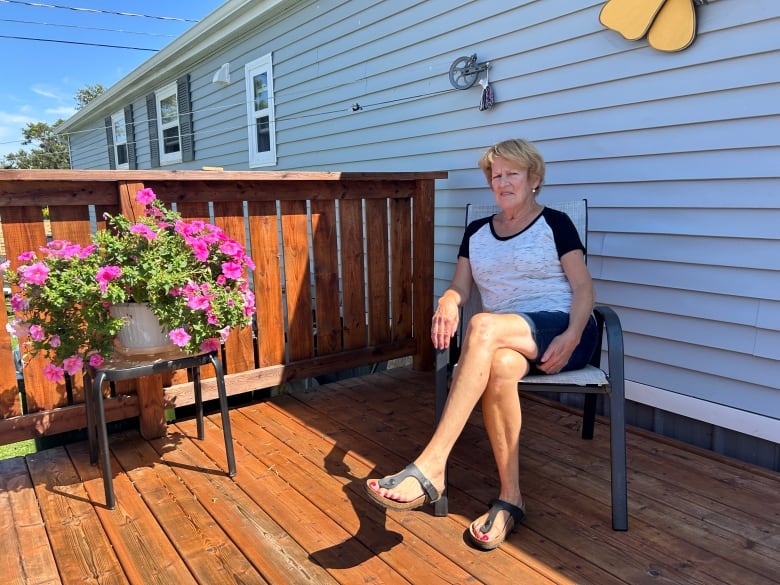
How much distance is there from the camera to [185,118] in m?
7.36

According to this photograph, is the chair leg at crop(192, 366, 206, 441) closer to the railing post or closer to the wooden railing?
the wooden railing

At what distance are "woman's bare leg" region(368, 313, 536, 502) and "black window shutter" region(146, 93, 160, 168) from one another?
25.8 feet

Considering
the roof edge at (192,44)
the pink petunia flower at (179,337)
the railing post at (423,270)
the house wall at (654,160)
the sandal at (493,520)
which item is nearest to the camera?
the sandal at (493,520)

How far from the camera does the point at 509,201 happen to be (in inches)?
79.3

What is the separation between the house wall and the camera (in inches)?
80.2

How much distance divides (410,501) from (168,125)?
7.76 metres

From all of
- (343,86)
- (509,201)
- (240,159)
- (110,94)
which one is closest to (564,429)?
(509,201)

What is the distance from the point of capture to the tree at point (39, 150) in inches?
1534

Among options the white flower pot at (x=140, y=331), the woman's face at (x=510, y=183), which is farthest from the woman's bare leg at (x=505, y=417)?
the white flower pot at (x=140, y=331)

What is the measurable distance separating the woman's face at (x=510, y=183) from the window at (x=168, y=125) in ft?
21.8

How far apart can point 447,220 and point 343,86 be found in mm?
1698

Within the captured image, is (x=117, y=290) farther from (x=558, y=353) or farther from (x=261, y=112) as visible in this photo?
(x=261, y=112)

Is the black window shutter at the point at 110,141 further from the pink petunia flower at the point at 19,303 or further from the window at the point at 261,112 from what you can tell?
the pink petunia flower at the point at 19,303

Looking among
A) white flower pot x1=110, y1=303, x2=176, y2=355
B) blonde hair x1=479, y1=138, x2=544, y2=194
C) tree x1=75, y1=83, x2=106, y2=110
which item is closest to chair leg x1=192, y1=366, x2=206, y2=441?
white flower pot x1=110, y1=303, x2=176, y2=355
